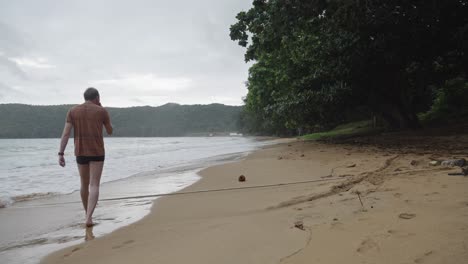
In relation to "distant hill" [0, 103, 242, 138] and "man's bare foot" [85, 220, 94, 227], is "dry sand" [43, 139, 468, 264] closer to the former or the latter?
"man's bare foot" [85, 220, 94, 227]

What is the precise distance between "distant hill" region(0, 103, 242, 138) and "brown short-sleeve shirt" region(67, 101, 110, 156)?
99453 millimetres

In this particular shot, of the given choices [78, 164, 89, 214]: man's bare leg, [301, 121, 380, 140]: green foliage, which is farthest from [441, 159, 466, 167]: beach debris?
[301, 121, 380, 140]: green foliage

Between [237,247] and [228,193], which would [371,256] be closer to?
[237,247]

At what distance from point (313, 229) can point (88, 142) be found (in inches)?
113

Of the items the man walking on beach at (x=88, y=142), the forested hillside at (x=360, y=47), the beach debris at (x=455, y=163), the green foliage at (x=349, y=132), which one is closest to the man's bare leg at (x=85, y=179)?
the man walking on beach at (x=88, y=142)

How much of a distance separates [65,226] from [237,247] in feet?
8.42

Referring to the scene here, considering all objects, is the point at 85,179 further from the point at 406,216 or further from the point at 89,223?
the point at 406,216

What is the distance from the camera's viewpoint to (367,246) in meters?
2.11

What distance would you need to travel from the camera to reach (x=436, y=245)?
1983 mm

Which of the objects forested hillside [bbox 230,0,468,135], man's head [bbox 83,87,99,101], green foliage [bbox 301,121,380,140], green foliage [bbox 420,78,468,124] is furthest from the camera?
green foliage [bbox 301,121,380,140]

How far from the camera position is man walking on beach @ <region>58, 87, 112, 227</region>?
12.7 ft

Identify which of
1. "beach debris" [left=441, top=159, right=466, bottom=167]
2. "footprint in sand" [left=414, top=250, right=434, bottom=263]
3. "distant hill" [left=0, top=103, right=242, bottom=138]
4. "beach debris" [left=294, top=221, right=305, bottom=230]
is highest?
"distant hill" [left=0, top=103, right=242, bottom=138]

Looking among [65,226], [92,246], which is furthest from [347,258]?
[65,226]

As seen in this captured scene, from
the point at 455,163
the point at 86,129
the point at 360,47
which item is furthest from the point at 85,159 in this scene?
the point at 360,47
